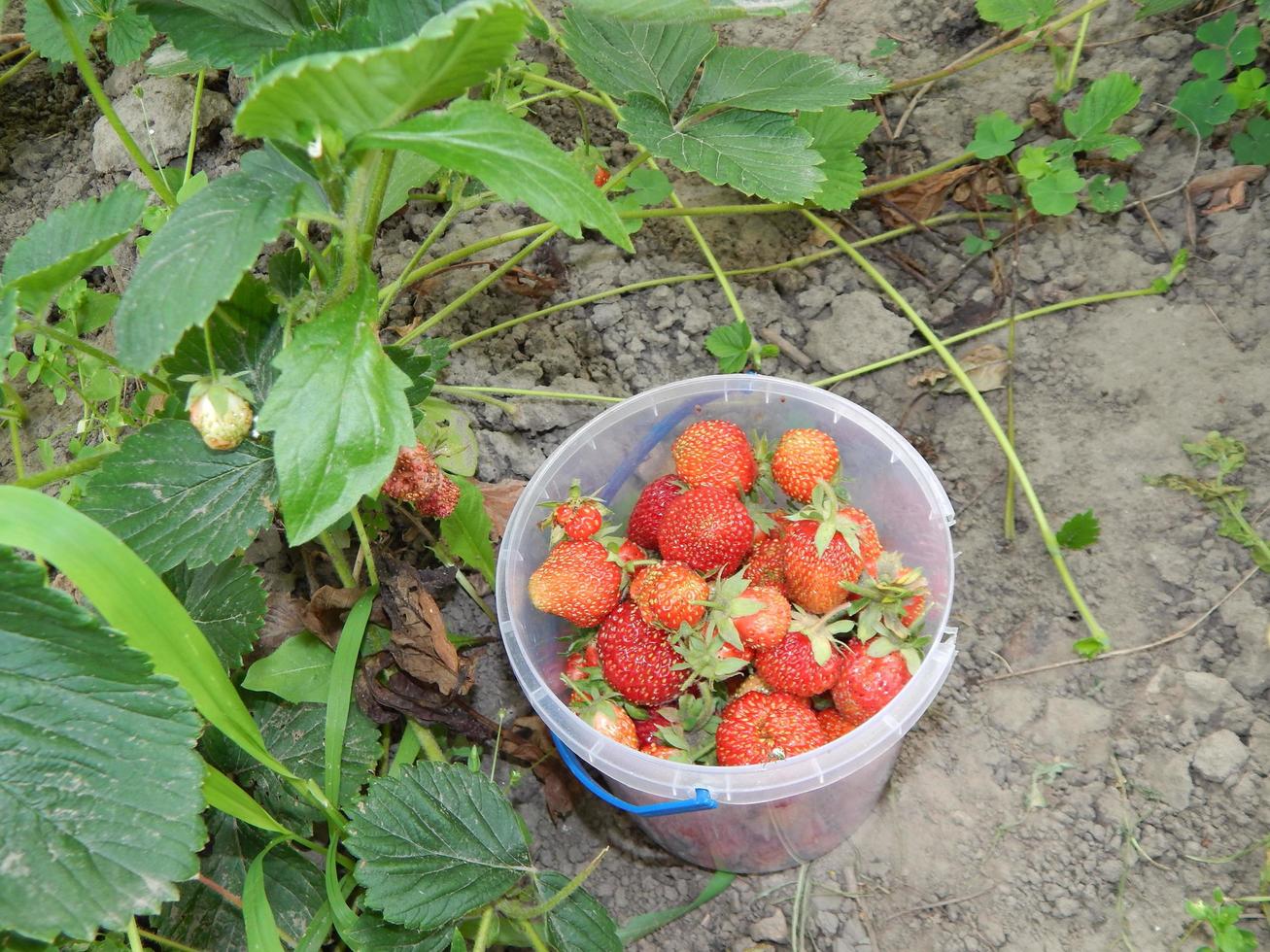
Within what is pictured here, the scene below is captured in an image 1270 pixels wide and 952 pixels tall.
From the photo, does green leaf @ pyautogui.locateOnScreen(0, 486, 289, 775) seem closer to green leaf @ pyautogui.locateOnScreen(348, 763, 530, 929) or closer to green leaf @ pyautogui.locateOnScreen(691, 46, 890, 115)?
green leaf @ pyautogui.locateOnScreen(348, 763, 530, 929)

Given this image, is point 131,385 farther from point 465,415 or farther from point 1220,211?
point 1220,211

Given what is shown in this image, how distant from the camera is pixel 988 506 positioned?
55.4 inches

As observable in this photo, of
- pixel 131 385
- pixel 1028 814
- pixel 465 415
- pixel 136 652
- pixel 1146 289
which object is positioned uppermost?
pixel 136 652

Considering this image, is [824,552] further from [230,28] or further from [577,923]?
[230,28]

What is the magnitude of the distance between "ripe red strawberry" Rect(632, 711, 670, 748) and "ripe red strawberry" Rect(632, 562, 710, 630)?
0.12m

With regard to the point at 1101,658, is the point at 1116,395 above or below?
A: above

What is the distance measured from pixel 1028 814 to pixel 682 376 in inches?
31.0

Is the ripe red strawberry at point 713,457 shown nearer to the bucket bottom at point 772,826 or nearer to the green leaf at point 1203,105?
the bucket bottom at point 772,826

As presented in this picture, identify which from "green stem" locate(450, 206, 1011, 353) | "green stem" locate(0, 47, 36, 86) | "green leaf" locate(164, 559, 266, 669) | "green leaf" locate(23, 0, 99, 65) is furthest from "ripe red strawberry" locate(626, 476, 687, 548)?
"green stem" locate(0, 47, 36, 86)

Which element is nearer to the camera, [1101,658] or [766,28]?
[1101,658]

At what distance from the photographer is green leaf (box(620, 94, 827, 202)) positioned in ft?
3.64

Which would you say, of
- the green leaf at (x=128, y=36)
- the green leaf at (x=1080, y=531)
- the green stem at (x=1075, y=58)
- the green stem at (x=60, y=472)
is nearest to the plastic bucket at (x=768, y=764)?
the green leaf at (x=1080, y=531)

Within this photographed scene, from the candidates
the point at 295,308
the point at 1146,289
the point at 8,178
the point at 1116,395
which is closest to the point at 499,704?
the point at 295,308

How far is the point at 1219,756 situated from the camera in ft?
3.88
